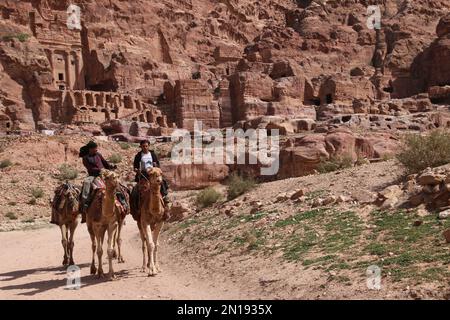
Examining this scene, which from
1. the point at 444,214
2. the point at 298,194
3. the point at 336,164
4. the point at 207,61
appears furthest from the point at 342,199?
the point at 207,61

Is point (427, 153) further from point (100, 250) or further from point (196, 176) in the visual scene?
point (196, 176)

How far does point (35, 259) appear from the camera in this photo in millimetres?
15570

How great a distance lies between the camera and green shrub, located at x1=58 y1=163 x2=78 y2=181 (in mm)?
35062

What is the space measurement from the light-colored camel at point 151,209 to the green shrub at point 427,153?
754 cm

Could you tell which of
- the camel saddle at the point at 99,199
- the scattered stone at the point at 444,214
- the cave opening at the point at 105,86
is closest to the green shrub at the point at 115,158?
the camel saddle at the point at 99,199

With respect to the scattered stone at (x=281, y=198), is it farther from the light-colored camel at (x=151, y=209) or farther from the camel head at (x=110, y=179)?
the camel head at (x=110, y=179)

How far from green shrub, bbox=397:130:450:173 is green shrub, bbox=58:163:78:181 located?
23805 mm

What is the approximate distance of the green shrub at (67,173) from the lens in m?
35.1

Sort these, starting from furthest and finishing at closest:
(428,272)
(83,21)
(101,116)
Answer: (83,21) < (101,116) < (428,272)

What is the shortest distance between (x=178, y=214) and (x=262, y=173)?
734 cm

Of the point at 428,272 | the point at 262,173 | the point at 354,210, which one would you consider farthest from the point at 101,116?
the point at 428,272

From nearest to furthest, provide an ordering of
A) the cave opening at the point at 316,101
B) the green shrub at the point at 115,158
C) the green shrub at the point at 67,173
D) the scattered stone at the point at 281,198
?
the scattered stone at the point at 281,198 → the green shrub at the point at 67,173 → the green shrub at the point at 115,158 → the cave opening at the point at 316,101

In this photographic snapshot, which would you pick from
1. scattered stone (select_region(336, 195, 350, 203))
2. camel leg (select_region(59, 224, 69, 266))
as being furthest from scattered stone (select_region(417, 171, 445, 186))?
camel leg (select_region(59, 224, 69, 266))
